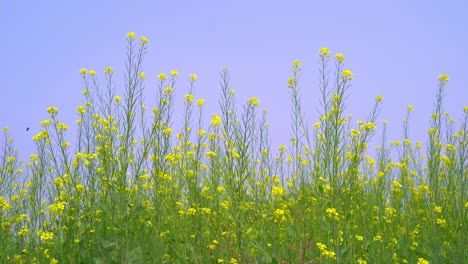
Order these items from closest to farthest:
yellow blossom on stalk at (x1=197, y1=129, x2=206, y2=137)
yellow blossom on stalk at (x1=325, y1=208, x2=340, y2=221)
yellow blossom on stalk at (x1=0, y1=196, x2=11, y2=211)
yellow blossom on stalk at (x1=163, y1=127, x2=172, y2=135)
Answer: yellow blossom on stalk at (x1=325, y1=208, x2=340, y2=221)
yellow blossom on stalk at (x1=163, y1=127, x2=172, y2=135)
yellow blossom on stalk at (x1=197, y1=129, x2=206, y2=137)
yellow blossom on stalk at (x1=0, y1=196, x2=11, y2=211)

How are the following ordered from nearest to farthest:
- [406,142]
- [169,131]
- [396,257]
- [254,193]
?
[254,193]
[169,131]
[396,257]
[406,142]

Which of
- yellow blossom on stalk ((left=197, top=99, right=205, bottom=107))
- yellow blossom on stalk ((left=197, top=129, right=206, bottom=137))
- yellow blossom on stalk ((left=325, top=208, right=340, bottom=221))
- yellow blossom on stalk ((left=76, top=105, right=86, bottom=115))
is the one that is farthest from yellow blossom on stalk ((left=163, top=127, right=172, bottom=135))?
yellow blossom on stalk ((left=325, top=208, right=340, bottom=221))

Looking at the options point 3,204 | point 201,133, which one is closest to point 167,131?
point 201,133

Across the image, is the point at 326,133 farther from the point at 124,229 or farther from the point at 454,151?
the point at 454,151

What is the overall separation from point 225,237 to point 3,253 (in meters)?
1.87

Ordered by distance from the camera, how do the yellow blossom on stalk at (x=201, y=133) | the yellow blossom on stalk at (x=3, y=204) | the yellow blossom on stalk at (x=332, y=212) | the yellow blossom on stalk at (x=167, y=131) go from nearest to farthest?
the yellow blossom on stalk at (x=332, y=212), the yellow blossom on stalk at (x=167, y=131), the yellow blossom on stalk at (x=201, y=133), the yellow blossom on stalk at (x=3, y=204)

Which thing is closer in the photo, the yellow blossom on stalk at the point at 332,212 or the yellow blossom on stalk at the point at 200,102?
the yellow blossom on stalk at the point at 332,212

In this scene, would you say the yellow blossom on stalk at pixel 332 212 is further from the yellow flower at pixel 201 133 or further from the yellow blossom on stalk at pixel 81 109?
the yellow blossom on stalk at pixel 81 109

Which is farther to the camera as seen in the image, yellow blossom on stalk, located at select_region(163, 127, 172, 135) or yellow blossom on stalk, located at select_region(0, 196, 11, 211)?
yellow blossom on stalk, located at select_region(0, 196, 11, 211)

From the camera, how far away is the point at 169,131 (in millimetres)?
3947

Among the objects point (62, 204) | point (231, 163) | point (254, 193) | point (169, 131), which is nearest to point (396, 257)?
point (254, 193)

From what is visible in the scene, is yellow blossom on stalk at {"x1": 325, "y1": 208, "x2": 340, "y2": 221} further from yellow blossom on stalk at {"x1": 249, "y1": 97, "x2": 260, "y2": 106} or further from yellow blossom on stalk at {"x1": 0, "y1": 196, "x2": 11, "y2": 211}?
yellow blossom on stalk at {"x1": 0, "y1": 196, "x2": 11, "y2": 211}

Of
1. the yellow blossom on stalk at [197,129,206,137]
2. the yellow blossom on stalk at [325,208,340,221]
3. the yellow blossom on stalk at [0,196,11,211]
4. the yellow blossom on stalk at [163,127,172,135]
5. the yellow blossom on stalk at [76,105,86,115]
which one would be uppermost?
the yellow blossom on stalk at [76,105,86,115]

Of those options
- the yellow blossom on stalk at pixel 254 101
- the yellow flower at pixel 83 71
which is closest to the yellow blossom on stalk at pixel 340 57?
the yellow blossom on stalk at pixel 254 101
